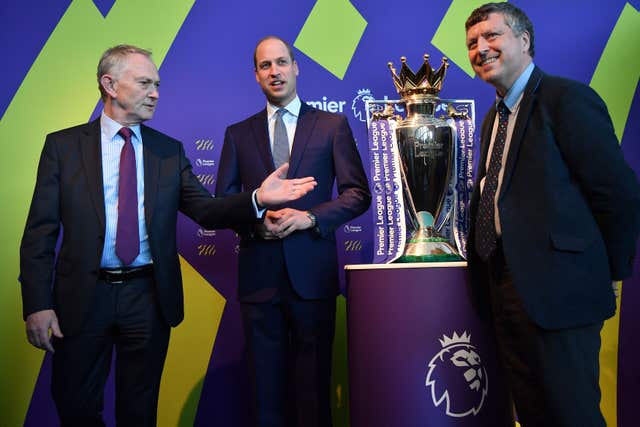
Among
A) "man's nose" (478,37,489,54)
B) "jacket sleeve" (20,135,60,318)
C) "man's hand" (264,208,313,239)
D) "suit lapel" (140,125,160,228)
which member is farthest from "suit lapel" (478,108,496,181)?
"jacket sleeve" (20,135,60,318)

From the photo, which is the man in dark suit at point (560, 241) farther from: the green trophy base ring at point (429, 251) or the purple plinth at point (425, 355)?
the green trophy base ring at point (429, 251)

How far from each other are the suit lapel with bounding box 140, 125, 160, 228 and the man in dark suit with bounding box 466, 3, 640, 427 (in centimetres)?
109

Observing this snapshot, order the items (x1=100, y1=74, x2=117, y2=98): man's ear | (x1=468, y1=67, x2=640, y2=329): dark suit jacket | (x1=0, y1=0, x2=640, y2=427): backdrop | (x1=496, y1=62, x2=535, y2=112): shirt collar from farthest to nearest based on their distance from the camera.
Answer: (x1=0, y1=0, x2=640, y2=427): backdrop
(x1=100, y1=74, x2=117, y2=98): man's ear
(x1=496, y1=62, x2=535, y2=112): shirt collar
(x1=468, y1=67, x2=640, y2=329): dark suit jacket

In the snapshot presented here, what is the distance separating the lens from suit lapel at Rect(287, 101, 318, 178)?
2475mm

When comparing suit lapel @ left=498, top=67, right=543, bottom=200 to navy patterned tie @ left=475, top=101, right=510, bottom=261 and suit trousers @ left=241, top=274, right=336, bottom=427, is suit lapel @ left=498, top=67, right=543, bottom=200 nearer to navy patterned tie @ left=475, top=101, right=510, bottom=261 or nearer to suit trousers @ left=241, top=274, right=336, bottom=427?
navy patterned tie @ left=475, top=101, right=510, bottom=261

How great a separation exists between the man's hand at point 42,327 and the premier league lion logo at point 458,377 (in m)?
1.17

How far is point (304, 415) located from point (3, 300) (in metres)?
1.72

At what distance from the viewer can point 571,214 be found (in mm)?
1800

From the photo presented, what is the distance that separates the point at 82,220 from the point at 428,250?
1154mm

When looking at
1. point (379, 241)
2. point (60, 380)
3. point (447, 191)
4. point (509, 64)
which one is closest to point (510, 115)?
point (509, 64)

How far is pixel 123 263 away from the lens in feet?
7.05

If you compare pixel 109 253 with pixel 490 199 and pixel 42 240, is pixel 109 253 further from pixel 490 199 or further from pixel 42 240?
pixel 490 199

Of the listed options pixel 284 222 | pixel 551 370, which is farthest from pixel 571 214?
pixel 284 222

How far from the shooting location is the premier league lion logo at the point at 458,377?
2.09 m
